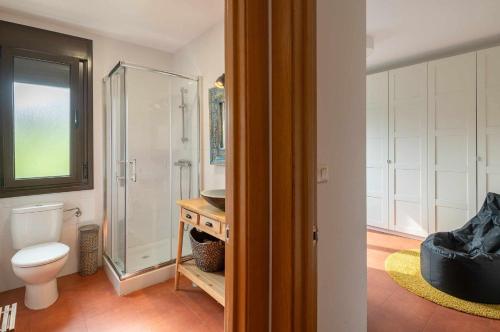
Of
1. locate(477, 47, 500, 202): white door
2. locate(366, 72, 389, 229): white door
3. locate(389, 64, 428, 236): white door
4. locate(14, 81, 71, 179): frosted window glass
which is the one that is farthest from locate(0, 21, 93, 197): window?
locate(477, 47, 500, 202): white door

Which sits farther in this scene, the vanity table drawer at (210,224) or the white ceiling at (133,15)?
the white ceiling at (133,15)

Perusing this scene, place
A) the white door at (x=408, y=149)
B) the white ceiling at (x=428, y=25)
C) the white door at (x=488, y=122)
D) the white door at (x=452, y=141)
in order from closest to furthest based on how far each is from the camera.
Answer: the white ceiling at (x=428, y=25) < the white door at (x=488, y=122) < the white door at (x=452, y=141) < the white door at (x=408, y=149)

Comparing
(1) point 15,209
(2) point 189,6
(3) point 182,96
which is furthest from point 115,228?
(2) point 189,6

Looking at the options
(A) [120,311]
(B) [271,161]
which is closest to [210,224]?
(A) [120,311]

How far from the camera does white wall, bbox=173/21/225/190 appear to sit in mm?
2480

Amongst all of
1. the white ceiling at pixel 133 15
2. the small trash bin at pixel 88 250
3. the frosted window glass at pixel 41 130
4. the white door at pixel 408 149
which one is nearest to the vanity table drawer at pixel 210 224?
the small trash bin at pixel 88 250

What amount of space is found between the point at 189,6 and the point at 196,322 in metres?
2.50

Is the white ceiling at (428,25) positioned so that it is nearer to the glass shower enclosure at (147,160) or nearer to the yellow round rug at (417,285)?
the glass shower enclosure at (147,160)

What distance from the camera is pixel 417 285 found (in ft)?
7.57

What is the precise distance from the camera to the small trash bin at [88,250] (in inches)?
100

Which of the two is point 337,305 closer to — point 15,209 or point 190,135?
point 190,135

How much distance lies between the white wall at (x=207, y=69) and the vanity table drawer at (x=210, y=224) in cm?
59

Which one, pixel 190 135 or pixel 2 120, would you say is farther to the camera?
pixel 190 135

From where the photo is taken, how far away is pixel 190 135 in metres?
2.84
